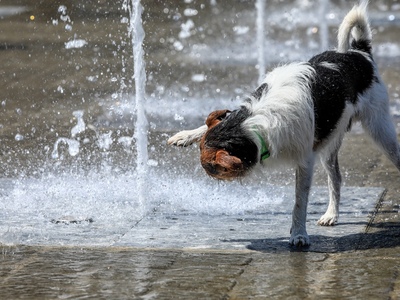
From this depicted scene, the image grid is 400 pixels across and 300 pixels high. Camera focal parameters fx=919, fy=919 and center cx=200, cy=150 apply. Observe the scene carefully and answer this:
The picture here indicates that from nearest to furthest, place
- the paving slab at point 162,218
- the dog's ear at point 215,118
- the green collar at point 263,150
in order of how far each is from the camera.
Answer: the green collar at point 263,150 → the dog's ear at point 215,118 → the paving slab at point 162,218

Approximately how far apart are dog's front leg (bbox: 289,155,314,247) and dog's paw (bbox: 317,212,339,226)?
49 cm

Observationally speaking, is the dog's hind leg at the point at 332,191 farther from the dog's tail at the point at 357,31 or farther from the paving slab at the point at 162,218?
the dog's tail at the point at 357,31

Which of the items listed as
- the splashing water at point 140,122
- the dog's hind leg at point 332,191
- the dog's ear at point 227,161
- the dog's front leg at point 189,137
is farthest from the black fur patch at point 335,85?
the splashing water at point 140,122

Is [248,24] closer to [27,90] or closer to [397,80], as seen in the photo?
[397,80]

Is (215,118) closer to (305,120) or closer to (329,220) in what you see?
(305,120)

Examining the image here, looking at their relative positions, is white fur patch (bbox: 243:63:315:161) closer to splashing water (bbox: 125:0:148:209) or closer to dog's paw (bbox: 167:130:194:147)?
dog's paw (bbox: 167:130:194:147)

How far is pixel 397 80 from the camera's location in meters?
12.7

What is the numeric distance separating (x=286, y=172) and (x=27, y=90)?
15.5 ft

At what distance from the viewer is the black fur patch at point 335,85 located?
5863 mm

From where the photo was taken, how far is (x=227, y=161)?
5047 millimetres

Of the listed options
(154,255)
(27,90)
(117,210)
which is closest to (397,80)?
(27,90)

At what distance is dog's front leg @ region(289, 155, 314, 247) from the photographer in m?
5.64

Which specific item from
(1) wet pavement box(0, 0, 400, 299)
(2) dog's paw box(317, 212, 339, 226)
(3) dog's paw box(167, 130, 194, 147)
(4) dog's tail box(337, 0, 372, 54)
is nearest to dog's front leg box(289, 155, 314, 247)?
(1) wet pavement box(0, 0, 400, 299)

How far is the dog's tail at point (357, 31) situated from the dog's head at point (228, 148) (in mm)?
1504
